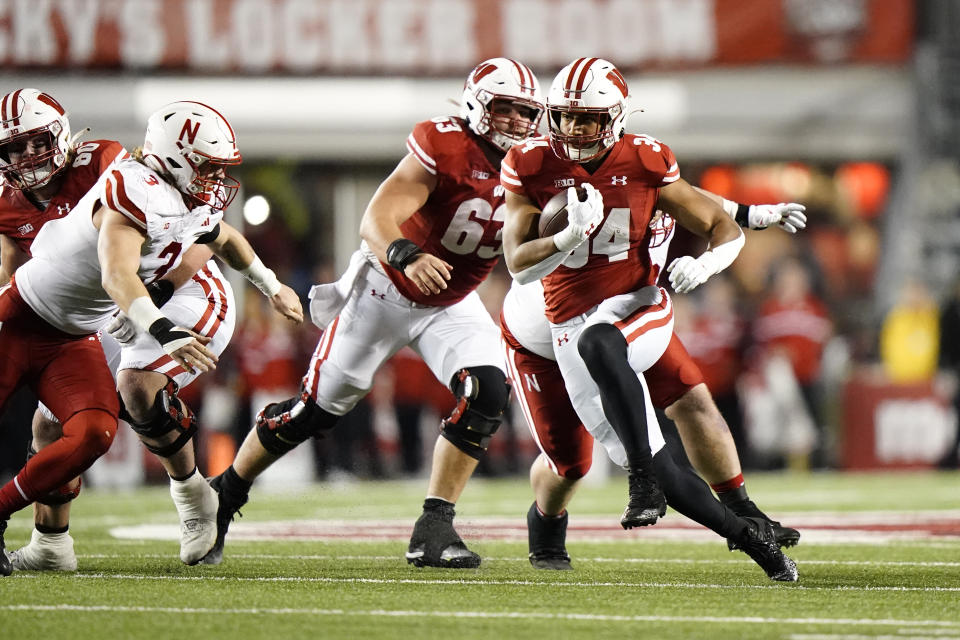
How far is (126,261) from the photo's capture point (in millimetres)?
4688

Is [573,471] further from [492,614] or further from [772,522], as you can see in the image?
[492,614]

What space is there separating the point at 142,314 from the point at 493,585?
1344 millimetres

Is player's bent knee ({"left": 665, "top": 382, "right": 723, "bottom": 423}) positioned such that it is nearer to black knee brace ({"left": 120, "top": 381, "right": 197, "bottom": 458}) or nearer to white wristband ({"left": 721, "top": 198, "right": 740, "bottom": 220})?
white wristband ({"left": 721, "top": 198, "right": 740, "bottom": 220})

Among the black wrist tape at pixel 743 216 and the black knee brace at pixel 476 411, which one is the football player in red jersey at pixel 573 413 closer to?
the black wrist tape at pixel 743 216

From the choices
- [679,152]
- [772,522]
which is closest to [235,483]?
[772,522]

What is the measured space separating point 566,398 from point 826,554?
1302 millimetres

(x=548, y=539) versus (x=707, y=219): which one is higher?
(x=707, y=219)

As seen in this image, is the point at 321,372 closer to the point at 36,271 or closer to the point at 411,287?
the point at 411,287

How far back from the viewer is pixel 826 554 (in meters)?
5.71

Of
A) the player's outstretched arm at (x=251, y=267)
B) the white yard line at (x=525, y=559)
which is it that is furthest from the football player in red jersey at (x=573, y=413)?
the player's outstretched arm at (x=251, y=267)

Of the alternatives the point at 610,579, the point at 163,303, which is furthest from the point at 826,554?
the point at 163,303

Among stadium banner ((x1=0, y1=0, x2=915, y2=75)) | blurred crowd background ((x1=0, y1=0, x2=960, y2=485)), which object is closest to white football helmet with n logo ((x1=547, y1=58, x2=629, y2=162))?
blurred crowd background ((x1=0, y1=0, x2=960, y2=485))

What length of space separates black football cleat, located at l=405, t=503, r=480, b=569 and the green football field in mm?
72

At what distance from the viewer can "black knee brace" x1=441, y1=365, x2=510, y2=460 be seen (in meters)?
5.38
